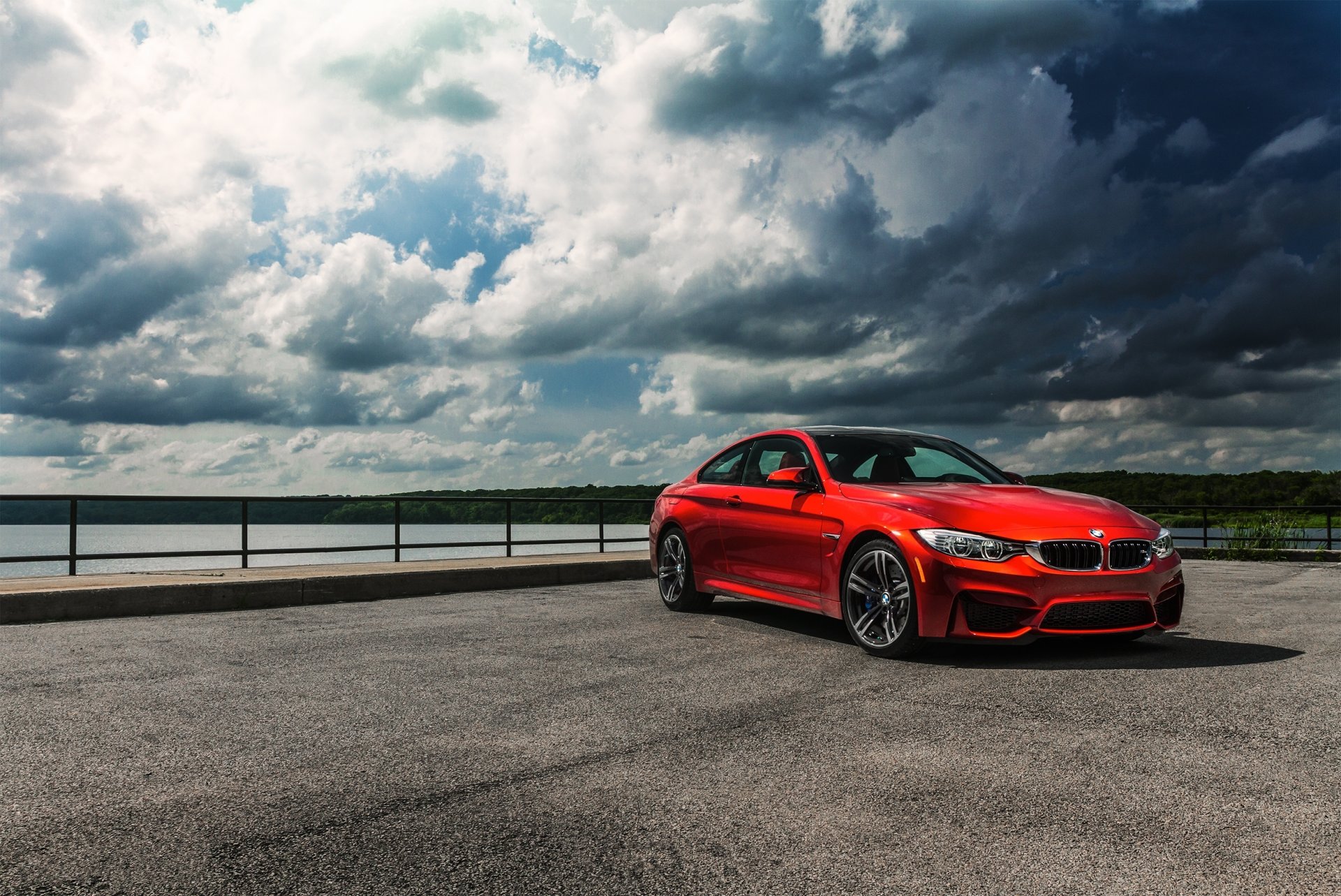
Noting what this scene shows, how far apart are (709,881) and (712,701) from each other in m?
2.58

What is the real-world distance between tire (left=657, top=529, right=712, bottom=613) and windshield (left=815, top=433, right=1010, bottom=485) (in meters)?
1.80

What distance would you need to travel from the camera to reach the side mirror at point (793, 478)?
789 cm

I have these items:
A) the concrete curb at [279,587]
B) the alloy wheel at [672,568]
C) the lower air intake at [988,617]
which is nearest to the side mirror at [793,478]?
the lower air intake at [988,617]

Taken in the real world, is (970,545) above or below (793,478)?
below

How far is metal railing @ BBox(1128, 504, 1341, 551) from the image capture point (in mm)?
20891

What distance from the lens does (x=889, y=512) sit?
7.05 m

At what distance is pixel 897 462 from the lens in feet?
27.3

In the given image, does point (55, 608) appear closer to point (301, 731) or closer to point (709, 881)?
point (301, 731)

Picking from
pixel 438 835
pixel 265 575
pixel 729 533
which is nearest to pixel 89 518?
pixel 265 575

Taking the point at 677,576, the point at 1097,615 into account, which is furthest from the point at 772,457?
the point at 1097,615

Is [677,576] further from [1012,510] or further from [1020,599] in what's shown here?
[1020,599]

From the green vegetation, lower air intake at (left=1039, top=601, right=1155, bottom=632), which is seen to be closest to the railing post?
lower air intake at (left=1039, top=601, right=1155, bottom=632)

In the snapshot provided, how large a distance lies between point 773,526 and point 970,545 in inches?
74.1

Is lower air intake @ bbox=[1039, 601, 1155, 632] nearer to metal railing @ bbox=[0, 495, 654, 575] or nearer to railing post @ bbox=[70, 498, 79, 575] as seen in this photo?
metal railing @ bbox=[0, 495, 654, 575]
